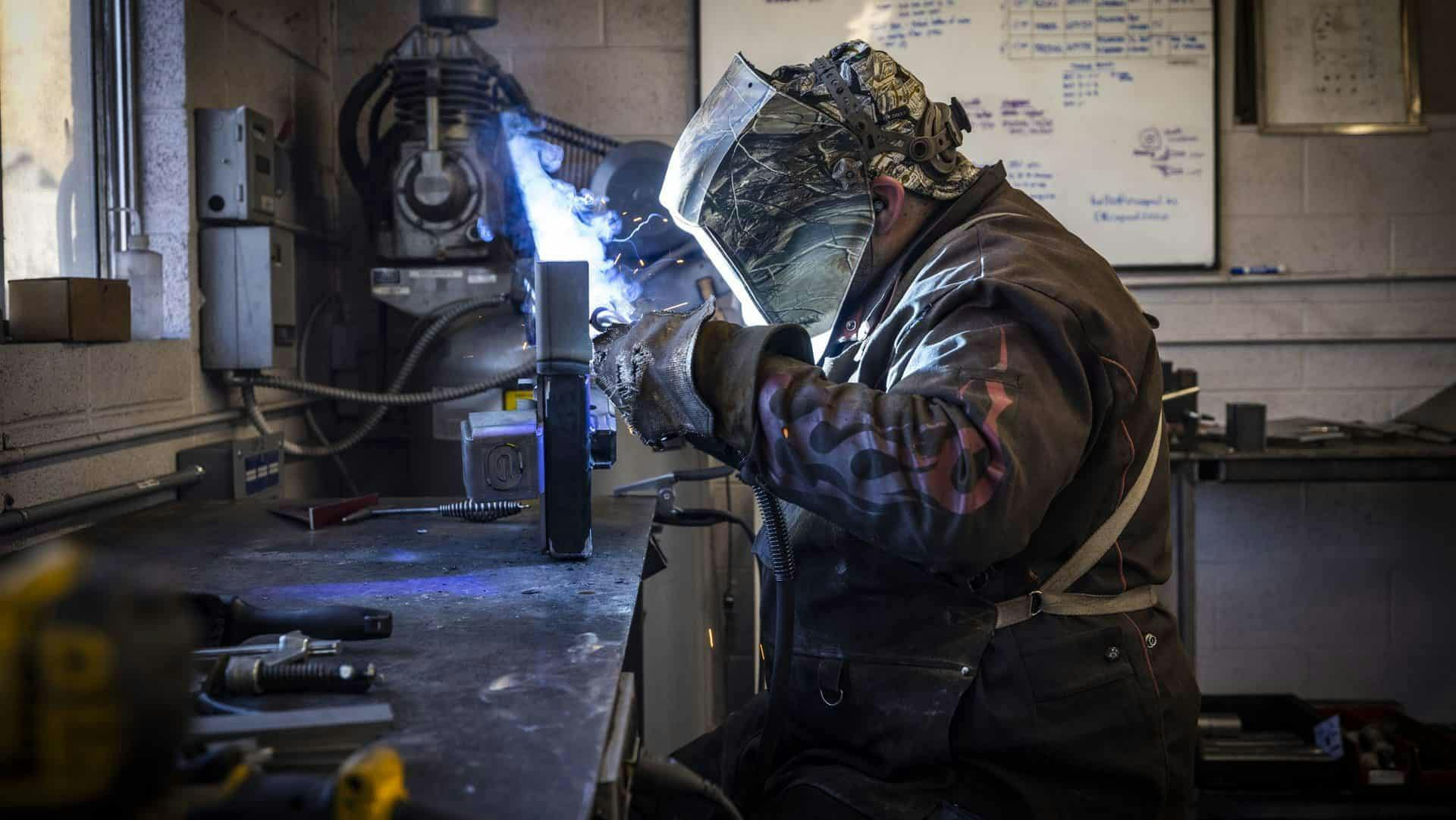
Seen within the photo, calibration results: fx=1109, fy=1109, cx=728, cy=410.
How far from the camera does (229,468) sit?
2318mm

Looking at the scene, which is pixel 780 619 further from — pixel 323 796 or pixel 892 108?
pixel 323 796

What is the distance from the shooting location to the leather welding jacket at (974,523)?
1099mm

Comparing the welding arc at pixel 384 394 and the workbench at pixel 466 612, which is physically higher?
the welding arc at pixel 384 394

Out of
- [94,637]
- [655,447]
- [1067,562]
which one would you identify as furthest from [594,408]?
[94,637]

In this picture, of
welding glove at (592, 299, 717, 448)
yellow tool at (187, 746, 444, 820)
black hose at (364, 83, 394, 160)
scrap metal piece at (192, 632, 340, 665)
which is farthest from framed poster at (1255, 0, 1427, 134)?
yellow tool at (187, 746, 444, 820)

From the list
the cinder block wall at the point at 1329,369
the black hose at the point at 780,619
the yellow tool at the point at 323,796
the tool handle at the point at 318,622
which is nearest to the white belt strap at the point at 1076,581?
the black hose at the point at 780,619

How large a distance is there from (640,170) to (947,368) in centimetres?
192

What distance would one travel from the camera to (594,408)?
1.72m

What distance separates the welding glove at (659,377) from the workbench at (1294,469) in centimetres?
190

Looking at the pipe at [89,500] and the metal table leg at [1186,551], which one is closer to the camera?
the pipe at [89,500]

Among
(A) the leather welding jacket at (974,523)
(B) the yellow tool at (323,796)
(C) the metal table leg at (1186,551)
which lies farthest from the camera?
(C) the metal table leg at (1186,551)

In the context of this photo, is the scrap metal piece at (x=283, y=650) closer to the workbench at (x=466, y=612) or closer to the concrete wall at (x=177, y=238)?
the workbench at (x=466, y=612)

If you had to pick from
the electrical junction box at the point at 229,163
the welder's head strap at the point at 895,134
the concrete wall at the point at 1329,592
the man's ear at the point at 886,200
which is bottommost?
the concrete wall at the point at 1329,592

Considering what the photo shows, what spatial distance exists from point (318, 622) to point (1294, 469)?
2437 mm
